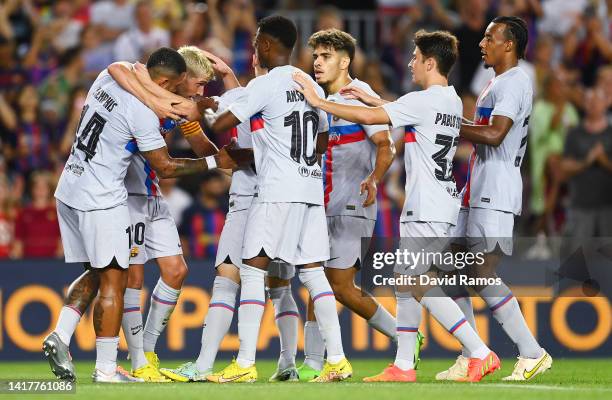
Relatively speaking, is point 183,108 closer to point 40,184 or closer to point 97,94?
point 97,94

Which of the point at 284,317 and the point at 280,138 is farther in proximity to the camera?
the point at 284,317

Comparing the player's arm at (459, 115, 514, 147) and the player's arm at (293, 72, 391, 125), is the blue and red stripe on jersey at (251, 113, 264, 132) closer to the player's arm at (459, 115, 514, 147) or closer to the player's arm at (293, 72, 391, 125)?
the player's arm at (293, 72, 391, 125)

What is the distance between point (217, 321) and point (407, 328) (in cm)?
150

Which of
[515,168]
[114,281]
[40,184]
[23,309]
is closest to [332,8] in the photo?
[40,184]

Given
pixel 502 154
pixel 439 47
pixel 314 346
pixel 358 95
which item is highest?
pixel 439 47

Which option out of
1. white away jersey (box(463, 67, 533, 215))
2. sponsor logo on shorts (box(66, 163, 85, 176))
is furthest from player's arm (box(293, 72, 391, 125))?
sponsor logo on shorts (box(66, 163, 85, 176))

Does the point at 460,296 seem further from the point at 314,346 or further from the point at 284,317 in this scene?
the point at 284,317

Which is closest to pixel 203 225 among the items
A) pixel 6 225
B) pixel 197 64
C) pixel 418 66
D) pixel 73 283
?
pixel 6 225

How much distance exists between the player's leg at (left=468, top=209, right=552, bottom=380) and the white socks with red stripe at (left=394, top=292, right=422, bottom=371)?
30.9 inches

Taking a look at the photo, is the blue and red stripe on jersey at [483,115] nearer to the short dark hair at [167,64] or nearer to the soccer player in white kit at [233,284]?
the soccer player in white kit at [233,284]

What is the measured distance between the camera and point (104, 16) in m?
18.1

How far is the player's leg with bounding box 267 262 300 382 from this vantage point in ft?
34.2

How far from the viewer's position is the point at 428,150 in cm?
988

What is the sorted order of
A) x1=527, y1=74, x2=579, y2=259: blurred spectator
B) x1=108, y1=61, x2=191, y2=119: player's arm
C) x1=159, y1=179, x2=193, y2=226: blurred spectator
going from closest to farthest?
x1=108, y1=61, x2=191, y2=119: player's arm
x1=159, y1=179, x2=193, y2=226: blurred spectator
x1=527, y1=74, x2=579, y2=259: blurred spectator
